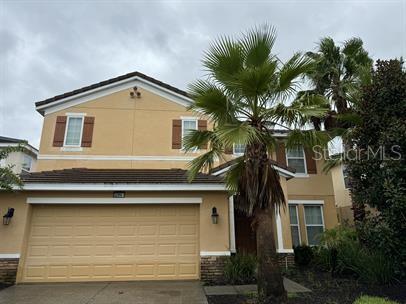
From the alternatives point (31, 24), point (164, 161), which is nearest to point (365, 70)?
point (164, 161)

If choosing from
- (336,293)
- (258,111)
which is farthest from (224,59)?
(336,293)

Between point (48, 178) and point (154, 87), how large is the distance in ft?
21.1

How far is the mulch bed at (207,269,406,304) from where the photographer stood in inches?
227

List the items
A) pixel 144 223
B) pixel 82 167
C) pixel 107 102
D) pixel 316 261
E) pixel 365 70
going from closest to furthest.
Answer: pixel 365 70, pixel 144 223, pixel 316 261, pixel 82 167, pixel 107 102

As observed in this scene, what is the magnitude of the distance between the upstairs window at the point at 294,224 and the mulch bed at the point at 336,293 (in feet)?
16.0

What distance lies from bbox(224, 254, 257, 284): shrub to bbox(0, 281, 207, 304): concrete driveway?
40.8 inches

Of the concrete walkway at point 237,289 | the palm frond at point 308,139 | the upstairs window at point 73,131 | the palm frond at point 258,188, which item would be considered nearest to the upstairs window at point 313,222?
the concrete walkway at point 237,289

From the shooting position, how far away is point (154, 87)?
1280 centimetres

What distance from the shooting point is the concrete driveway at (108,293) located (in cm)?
625

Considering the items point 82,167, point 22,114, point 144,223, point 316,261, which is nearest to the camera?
point 144,223

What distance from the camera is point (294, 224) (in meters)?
12.9

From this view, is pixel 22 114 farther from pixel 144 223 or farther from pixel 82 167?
pixel 144 223

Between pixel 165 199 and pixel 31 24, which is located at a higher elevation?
pixel 31 24

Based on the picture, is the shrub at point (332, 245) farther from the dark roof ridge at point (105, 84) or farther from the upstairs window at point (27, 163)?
the upstairs window at point (27, 163)
